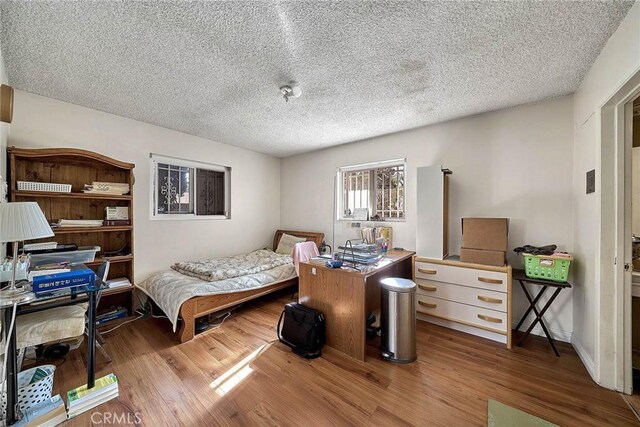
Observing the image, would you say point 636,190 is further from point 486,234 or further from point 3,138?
point 3,138

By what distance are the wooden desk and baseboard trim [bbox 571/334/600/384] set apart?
1.65 m

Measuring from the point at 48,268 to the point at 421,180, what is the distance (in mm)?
3555

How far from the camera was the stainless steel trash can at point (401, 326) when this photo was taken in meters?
2.05

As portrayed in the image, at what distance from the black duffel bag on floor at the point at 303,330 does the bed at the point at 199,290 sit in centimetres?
79

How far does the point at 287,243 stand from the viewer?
172 inches

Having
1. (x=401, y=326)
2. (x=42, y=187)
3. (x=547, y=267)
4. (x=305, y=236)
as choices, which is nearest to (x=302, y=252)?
(x=305, y=236)

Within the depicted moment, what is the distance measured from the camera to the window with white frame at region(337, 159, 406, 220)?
3527mm

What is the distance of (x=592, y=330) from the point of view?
1854 millimetres

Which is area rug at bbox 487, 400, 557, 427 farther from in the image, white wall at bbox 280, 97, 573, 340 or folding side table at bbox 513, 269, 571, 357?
white wall at bbox 280, 97, 573, 340

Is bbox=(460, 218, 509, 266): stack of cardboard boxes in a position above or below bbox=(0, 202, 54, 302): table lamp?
below

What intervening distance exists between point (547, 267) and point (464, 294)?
0.73 m

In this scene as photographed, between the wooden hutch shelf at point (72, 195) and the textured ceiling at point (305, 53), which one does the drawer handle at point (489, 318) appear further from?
the wooden hutch shelf at point (72, 195)

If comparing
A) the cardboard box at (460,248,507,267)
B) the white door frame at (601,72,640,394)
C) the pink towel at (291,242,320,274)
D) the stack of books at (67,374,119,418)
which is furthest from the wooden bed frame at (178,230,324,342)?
the white door frame at (601,72,640,394)

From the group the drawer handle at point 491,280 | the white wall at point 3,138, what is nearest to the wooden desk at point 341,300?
the drawer handle at point 491,280
